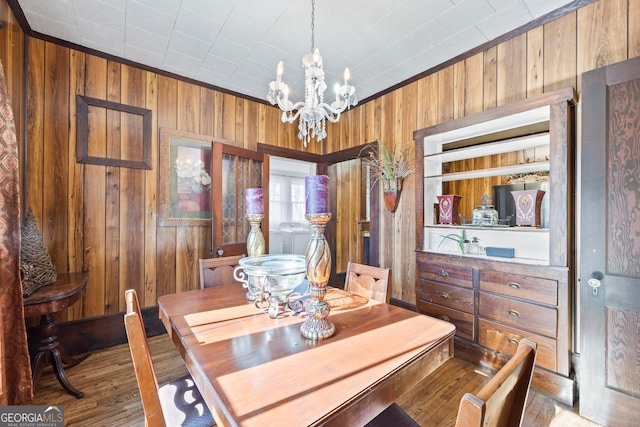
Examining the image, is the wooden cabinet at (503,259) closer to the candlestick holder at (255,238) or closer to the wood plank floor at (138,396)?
the wood plank floor at (138,396)

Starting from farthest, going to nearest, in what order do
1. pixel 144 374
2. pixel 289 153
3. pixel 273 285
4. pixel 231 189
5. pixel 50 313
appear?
pixel 289 153, pixel 231 189, pixel 50 313, pixel 273 285, pixel 144 374

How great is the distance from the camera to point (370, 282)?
6.24 feet

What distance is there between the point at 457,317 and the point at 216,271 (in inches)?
82.9

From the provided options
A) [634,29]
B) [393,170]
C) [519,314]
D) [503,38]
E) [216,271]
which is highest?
[503,38]

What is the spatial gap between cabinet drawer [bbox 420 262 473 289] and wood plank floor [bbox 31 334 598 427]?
705 mm

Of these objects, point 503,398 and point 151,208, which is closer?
point 503,398

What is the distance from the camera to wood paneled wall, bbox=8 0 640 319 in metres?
2.12

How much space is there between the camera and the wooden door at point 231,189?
118 inches

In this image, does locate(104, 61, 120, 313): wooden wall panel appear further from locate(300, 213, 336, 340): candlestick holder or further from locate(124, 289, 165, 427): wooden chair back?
locate(300, 213, 336, 340): candlestick holder

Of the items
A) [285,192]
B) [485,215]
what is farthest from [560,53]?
[285,192]

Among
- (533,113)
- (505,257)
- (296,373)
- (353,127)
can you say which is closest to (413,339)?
(296,373)

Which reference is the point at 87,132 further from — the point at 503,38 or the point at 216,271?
the point at 503,38

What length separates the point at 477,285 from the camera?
7.50 feet

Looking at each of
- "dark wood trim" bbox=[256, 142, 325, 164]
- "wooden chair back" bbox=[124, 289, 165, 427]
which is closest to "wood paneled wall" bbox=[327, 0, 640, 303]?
"dark wood trim" bbox=[256, 142, 325, 164]
